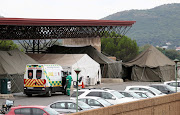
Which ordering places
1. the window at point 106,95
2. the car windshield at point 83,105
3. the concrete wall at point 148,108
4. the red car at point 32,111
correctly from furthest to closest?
1. the window at point 106,95
2. the car windshield at point 83,105
3. the red car at point 32,111
4. the concrete wall at point 148,108

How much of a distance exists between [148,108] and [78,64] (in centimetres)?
2500

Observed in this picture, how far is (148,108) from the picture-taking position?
16.8 m

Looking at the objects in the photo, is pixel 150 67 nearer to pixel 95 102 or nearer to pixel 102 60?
pixel 102 60

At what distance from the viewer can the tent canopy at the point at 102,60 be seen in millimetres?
49656

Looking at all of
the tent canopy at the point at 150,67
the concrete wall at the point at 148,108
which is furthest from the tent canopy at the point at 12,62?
the tent canopy at the point at 150,67

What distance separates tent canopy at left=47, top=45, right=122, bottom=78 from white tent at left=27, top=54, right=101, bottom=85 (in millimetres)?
3514

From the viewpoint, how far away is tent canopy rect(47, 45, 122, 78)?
4966 centimetres

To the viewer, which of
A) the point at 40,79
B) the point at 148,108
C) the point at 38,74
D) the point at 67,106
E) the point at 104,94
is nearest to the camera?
the point at 148,108

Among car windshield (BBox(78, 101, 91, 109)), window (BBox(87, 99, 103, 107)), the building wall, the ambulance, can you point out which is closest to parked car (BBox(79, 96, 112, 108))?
window (BBox(87, 99, 103, 107))

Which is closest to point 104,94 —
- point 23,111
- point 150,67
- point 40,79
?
point 23,111

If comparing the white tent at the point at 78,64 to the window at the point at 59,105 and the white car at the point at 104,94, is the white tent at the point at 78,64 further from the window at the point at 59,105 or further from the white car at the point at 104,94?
the window at the point at 59,105

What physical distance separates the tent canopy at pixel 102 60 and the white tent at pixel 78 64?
11.5 feet

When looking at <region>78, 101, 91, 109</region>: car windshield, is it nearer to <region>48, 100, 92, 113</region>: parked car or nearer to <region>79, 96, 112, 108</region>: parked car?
<region>48, 100, 92, 113</region>: parked car

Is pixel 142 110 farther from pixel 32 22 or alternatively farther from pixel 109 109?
pixel 32 22
